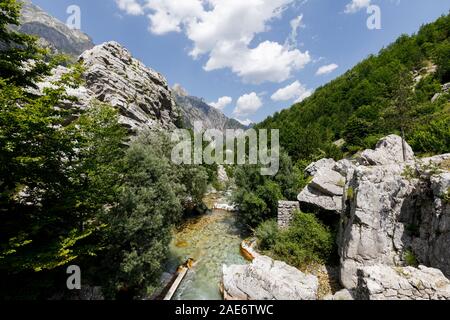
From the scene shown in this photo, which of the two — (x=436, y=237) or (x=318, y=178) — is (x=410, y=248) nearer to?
(x=436, y=237)

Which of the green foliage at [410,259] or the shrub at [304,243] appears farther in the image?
the shrub at [304,243]

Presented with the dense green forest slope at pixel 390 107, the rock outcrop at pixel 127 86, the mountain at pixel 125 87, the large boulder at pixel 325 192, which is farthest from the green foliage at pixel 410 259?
the rock outcrop at pixel 127 86

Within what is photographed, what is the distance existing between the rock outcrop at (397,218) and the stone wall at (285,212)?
4.24 m

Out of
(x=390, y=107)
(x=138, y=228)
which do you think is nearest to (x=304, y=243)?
(x=138, y=228)

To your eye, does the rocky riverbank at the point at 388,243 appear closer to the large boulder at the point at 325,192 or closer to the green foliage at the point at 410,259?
the green foliage at the point at 410,259

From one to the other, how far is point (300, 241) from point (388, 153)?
11.2 metres

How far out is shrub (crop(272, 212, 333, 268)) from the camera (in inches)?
533

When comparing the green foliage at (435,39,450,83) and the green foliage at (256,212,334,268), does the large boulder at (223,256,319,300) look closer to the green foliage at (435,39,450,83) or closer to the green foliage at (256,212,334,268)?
the green foliage at (256,212,334,268)

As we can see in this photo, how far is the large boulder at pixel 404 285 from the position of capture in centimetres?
687

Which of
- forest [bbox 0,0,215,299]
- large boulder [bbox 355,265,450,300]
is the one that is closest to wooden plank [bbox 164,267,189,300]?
forest [bbox 0,0,215,299]

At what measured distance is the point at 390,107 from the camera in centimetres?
1820

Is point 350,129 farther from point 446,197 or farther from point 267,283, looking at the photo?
point 267,283

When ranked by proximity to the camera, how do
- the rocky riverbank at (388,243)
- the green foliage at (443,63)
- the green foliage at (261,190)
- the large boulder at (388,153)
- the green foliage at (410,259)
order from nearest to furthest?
1. the rocky riverbank at (388,243)
2. the green foliage at (410,259)
3. the large boulder at (388,153)
4. the green foliage at (261,190)
5. the green foliage at (443,63)

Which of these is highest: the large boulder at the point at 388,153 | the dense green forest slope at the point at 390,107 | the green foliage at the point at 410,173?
the dense green forest slope at the point at 390,107
